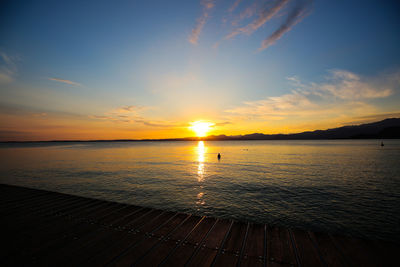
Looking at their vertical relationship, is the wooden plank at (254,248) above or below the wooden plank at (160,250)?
below

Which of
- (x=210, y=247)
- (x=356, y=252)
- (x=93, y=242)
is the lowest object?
(x=356, y=252)

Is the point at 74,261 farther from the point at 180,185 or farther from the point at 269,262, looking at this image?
the point at 180,185

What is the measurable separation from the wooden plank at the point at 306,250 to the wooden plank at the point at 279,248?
0.22 metres

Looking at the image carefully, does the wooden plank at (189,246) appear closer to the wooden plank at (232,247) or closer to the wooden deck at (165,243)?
the wooden deck at (165,243)

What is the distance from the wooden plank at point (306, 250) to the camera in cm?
489

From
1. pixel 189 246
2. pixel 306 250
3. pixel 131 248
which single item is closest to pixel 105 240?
pixel 131 248

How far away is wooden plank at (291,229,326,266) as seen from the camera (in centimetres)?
489

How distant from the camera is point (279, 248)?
5.55 m

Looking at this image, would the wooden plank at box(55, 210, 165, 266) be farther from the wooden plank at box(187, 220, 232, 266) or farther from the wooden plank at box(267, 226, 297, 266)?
the wooden plank at box(267, 226, 297, 266)

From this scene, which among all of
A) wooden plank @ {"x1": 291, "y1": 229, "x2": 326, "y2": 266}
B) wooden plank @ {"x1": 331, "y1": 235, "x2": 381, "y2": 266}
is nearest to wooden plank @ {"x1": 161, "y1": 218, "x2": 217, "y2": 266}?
wooden plank @ {"x1": 291, "y1": 229, "x2": 326, "y2": 266}

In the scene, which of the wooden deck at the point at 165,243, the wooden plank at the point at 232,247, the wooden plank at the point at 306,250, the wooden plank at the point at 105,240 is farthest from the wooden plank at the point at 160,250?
the wooden plank at the point at 306,250

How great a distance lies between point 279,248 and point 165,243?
13.0ft

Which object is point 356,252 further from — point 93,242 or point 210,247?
point 93,242

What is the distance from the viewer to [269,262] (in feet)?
15.9
